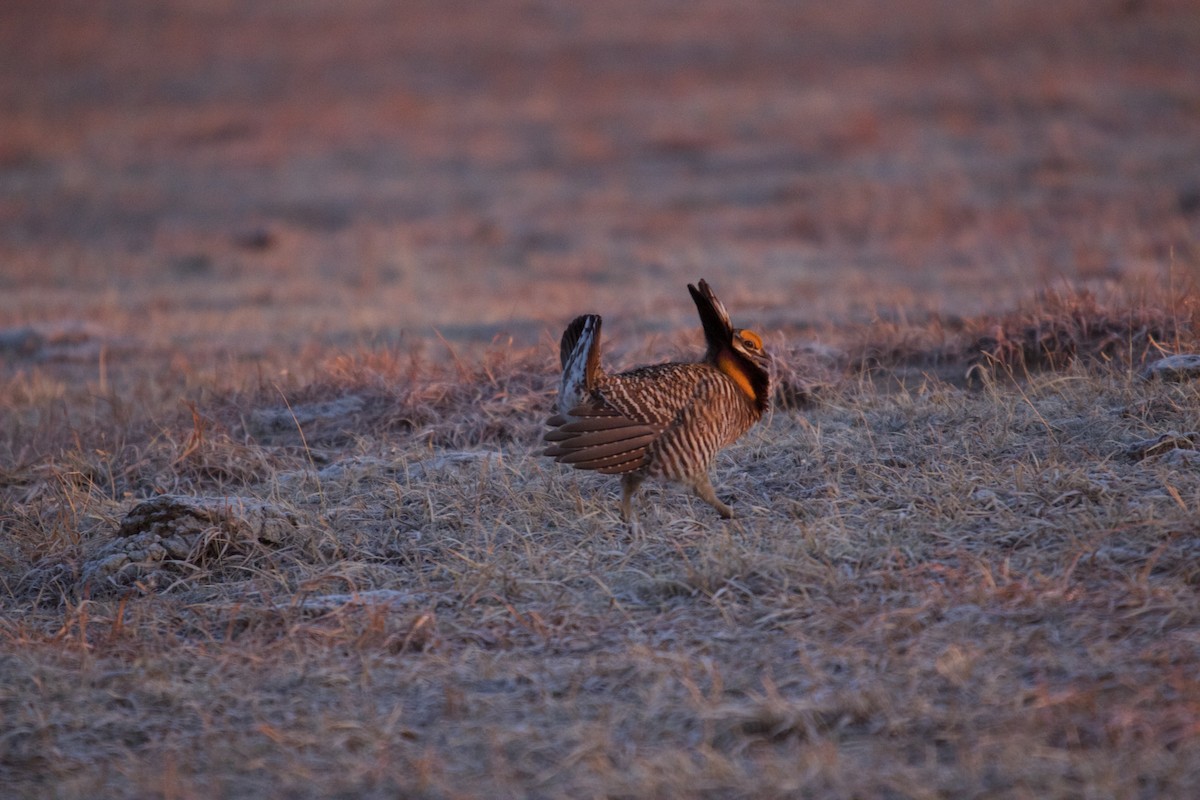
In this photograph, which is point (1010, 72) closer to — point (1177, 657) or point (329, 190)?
point (329, 190)

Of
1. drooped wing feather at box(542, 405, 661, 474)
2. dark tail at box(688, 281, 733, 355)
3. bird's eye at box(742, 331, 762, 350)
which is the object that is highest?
dark tail at box(688, 281, 733, 355)

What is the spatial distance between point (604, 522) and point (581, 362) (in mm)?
625

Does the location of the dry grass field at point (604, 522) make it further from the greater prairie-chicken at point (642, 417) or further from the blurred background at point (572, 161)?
the greater prairie-chicken at point (642, 417)

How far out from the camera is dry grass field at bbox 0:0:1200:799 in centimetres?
311

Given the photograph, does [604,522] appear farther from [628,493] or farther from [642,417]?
[642,417]

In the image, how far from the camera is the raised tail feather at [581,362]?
4449 mm

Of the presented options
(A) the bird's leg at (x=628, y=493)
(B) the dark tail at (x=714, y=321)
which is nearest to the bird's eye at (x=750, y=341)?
(B) the dark tail at (x=714, y=321)

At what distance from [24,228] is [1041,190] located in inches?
513

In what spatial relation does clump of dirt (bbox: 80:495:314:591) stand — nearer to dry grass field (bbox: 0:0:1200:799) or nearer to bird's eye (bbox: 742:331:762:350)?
dry grass field (bbox: 0:0:1200:799)

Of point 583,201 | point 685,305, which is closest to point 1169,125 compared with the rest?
point 583,201

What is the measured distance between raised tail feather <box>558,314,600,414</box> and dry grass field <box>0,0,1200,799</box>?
0.49 m

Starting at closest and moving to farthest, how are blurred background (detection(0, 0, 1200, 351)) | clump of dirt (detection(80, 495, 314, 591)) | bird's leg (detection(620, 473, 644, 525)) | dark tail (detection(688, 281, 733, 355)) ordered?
1. clump of dirt (detection(80, 495, 314, 591))
2. bird's leg (detection(620, 473, 644, 525))
3. dark tail (detection(688, 281, 733, 355))
4. blurred background (detection(0, 0, 1200, 351))

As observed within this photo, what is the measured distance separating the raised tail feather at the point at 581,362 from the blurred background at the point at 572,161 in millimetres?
3397

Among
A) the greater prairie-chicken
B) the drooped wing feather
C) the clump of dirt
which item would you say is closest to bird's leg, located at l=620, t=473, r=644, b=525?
the greater prairie-chicken
